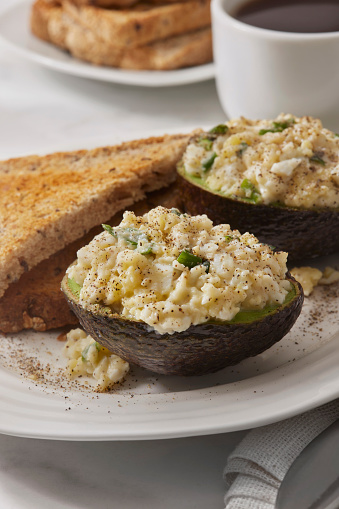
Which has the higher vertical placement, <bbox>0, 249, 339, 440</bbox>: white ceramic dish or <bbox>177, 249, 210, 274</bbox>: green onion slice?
<bbox>177, 249, 210, 274</bbox>: green onion slice

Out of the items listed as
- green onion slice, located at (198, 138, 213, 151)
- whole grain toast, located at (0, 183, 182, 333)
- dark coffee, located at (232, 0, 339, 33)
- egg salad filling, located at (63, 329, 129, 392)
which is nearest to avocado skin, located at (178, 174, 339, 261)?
green onion slice, located at (198, 138, 213, 151)

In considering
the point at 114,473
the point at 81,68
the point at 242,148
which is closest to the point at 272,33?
the point at 242,148

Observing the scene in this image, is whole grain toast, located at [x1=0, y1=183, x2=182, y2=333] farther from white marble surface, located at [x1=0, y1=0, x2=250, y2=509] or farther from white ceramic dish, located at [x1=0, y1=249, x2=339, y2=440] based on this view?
white marble surface, located at [x1=0, y1=0, x2=250, y2=509]

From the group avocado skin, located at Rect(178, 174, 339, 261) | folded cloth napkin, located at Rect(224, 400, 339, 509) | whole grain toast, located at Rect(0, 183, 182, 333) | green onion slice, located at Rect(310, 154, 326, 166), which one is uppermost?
green onion slice, located at Rect(310, 154, 326, 166)

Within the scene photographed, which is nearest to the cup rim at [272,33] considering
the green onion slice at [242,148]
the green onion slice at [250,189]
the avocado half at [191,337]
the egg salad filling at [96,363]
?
the green onion slice at [242,148]

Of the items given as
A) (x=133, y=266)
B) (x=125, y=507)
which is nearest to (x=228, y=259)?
(x=133, y=266)
